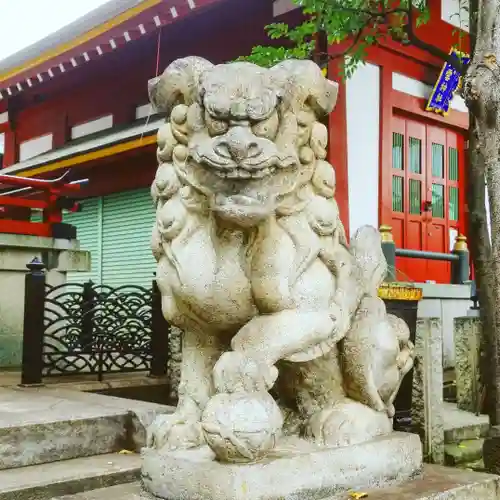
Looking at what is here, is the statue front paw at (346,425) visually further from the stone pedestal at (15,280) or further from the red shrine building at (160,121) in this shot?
the stone pedestal at (15,280)

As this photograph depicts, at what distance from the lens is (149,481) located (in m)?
1.89

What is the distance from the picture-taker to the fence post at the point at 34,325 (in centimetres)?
520

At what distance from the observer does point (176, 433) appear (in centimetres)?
194

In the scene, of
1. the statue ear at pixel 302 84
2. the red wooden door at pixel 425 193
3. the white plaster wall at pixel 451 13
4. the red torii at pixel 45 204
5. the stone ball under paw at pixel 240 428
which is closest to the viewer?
the stone ball under paw at pixel 240 428

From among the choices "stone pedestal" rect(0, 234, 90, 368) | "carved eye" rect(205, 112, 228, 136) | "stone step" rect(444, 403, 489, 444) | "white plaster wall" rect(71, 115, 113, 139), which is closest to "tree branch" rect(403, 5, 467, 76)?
"stone step" rect(444, 403, 489, 444)

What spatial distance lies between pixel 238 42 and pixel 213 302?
6.92m

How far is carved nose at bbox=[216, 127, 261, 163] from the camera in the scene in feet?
5.72

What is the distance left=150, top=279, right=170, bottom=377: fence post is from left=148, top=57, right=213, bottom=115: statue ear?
4.05m

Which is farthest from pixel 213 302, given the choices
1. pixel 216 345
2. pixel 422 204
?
pixel 422 204

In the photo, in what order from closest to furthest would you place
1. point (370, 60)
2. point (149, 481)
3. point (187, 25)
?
point (149, 481) < point (370, 60) < point (187, 25)

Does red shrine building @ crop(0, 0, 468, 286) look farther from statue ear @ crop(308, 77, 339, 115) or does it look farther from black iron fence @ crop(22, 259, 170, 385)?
statue ear @ crop(308, 77, 339, 115)

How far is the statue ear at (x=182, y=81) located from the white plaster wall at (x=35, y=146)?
1019cm

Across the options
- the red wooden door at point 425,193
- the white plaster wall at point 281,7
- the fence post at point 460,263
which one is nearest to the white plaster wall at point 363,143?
the red wooden door at point 425,193

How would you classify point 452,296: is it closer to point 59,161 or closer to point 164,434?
point 59,161
